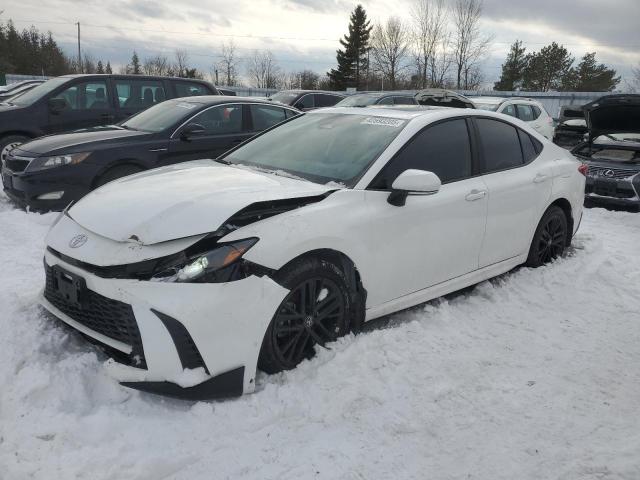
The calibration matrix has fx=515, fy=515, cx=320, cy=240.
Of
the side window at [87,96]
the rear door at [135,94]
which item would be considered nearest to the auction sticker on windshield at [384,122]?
the rear door at [135,94]

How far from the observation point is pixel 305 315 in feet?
9.75

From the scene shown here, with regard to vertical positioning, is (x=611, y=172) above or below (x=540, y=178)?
below

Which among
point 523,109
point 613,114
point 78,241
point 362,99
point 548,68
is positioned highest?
point 548,68

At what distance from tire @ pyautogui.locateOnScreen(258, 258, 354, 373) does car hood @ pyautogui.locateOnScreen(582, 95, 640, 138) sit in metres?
6.33

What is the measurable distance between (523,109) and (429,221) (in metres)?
11.3

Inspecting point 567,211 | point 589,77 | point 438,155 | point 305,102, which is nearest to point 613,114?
point 567,211

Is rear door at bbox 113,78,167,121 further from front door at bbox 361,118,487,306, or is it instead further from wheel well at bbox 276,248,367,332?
wheel well at bbox 276,248,367,332

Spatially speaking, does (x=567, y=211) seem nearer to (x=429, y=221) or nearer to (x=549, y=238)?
(x=549, y=238)

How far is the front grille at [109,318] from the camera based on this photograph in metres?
2.54

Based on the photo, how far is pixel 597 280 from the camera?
4758mm

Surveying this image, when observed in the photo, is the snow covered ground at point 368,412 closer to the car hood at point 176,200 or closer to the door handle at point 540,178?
the car hood at point 176,200

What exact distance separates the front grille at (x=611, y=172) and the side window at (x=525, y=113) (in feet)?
18.2

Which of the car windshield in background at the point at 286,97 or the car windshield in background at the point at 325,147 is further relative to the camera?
the car windshield in background at the point at 286,97

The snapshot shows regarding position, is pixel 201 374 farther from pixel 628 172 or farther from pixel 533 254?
pixel 628 172
